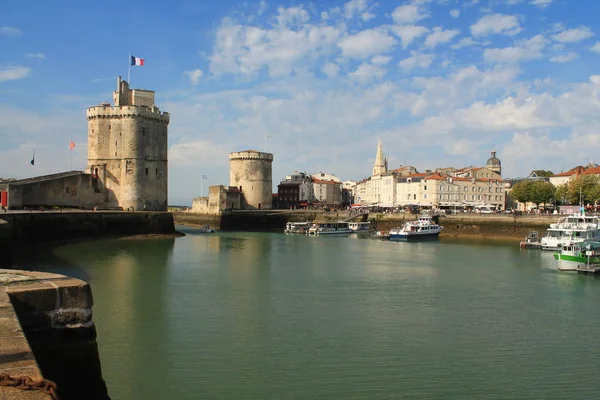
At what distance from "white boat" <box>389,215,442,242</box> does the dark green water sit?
2131 cm

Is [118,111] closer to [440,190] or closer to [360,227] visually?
[360,227]

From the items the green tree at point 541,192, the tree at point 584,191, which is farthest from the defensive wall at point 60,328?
the green tree at point 541,192

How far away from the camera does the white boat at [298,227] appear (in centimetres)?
6091

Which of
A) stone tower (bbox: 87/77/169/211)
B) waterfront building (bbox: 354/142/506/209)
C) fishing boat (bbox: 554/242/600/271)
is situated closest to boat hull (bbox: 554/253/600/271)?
fishing boat (bbox: 554/242/600/271)

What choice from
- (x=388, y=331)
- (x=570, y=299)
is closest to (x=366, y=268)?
(x=570, y=299)

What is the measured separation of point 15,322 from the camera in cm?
602

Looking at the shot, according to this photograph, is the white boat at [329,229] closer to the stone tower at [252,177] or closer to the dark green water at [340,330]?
the stone tower at [252,177]

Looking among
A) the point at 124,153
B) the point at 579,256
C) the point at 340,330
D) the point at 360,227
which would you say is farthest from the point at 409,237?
the point at 340,330

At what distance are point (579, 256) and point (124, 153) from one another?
35678 millimetres

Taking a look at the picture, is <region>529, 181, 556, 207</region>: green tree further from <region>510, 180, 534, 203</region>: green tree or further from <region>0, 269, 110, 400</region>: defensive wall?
<region>0, 269, 110, 400</region>: defensive wall

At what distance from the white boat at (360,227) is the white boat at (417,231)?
840 centimetres

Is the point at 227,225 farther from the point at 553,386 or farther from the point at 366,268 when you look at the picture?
the point at 553,386

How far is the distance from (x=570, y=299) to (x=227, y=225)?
156 ft

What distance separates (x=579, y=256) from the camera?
28.2 metres
